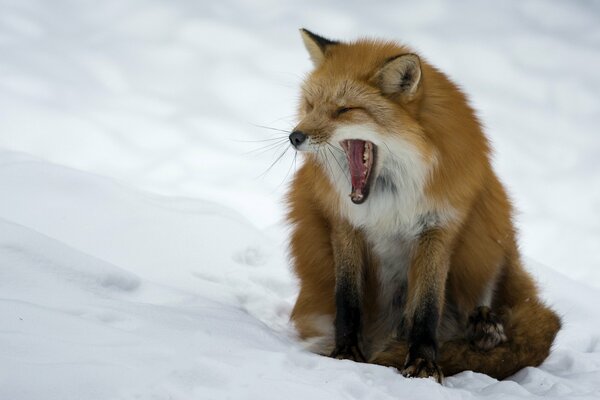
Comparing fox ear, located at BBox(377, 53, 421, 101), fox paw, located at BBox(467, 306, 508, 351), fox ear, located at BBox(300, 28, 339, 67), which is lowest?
fox paw, located at BBox(467, 306, 508, 351)

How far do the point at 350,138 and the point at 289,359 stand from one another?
108cm

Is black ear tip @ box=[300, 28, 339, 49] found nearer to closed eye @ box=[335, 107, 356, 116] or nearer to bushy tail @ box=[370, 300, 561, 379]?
closed eye @ box=[335, 107, 356, 116]

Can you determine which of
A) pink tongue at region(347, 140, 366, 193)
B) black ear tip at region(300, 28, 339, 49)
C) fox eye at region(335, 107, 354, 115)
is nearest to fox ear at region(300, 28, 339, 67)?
black ear tip at region(300, 28, 339, 49)

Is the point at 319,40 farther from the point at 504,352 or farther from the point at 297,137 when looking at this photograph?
the point at 504,352

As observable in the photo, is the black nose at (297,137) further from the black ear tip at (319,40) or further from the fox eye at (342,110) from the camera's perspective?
the black ear tip at (319,40)

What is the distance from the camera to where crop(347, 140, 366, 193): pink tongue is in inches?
125

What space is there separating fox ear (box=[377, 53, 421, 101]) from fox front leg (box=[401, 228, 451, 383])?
71 cm

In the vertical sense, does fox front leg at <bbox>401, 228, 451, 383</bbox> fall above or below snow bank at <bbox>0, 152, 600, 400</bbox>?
above

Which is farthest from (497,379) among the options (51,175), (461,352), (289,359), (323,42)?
(51,175)

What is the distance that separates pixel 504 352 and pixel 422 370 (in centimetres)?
53

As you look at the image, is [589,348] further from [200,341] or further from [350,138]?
[200,341]

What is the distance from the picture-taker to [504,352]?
3264 millimetres

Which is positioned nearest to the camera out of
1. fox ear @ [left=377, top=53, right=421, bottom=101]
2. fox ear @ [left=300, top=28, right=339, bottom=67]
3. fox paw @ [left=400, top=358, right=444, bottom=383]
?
fox paw @ [left=400, top=358, right=444, bottom=383]

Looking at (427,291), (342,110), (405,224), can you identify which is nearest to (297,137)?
(342,110)
